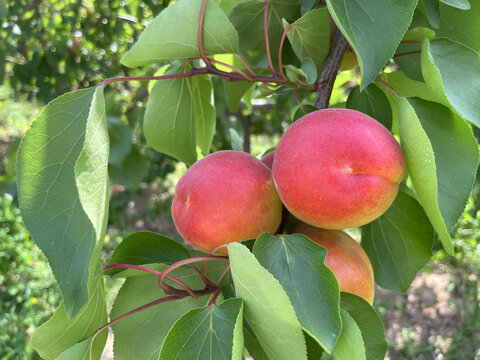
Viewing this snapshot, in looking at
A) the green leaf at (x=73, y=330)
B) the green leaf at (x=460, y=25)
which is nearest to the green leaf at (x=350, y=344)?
the green leaf at (x=73, y=330)

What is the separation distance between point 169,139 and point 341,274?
33 cm

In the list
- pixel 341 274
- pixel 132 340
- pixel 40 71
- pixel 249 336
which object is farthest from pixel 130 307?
pixel 40 71

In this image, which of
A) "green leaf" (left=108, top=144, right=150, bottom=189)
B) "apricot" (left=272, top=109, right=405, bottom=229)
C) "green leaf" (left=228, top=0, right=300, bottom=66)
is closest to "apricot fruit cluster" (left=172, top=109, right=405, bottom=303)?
"apricot" (left=272, top=109, right=405, bottom=229)

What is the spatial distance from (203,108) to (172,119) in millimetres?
63

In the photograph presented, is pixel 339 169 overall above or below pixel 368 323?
above

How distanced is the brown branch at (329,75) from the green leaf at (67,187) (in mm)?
290

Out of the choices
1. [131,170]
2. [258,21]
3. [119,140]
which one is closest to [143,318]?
[258,21]

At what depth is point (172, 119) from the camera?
27.5 inches

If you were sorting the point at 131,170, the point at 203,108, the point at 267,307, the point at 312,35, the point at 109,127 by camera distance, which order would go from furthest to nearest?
the point at 131,170 → the point at 109,127 → the point at 203,108 → the point at 312,35 → the point at 267,307

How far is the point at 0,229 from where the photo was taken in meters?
2.93

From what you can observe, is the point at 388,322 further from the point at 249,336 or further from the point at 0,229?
the point at 0,229

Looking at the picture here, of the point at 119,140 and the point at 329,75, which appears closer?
the point at 329,75

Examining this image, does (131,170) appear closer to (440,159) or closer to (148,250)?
(148,250)

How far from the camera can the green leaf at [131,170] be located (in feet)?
5.51
